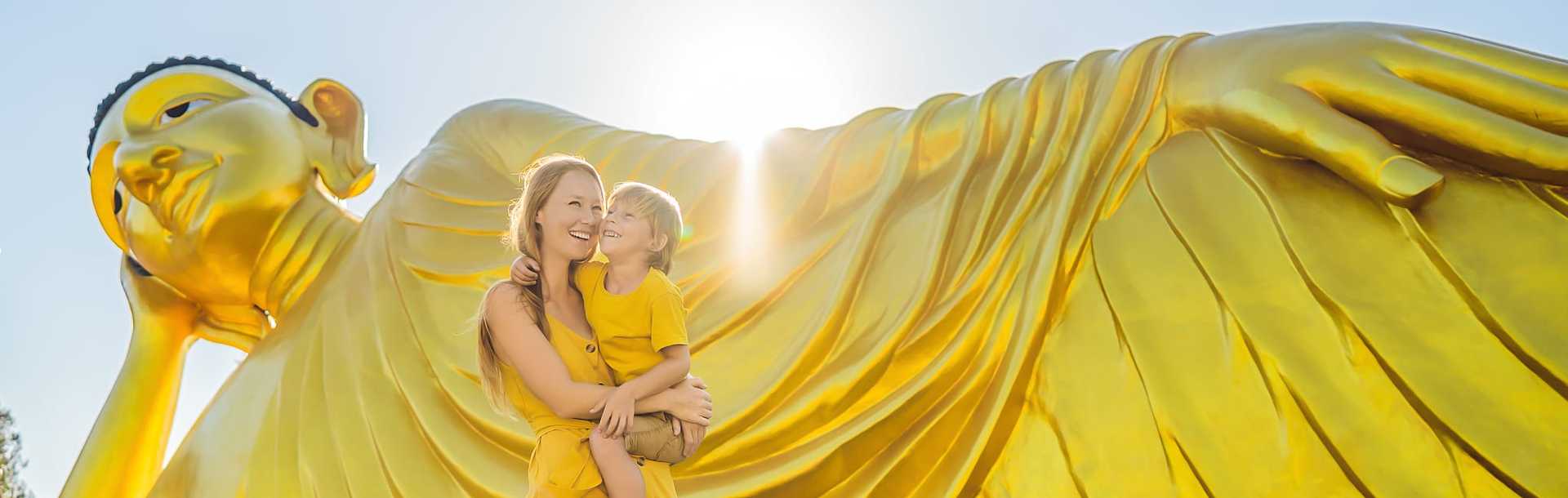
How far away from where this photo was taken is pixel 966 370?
1930 mm

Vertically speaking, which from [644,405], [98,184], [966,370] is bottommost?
[966,370]

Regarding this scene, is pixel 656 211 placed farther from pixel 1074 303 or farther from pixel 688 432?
pixel 1074 303

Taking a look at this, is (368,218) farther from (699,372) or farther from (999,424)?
(999,424)

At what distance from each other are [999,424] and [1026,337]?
133 mm

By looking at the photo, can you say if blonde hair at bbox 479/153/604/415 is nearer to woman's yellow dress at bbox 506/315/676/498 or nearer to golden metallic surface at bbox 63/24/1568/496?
woman's yellow dress at bbox 506/315/676/498

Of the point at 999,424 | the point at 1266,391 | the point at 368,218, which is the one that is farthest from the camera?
the point at 368,218

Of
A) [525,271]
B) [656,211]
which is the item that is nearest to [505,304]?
[525,271]

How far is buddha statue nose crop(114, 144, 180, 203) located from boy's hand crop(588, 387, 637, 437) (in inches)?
90.3

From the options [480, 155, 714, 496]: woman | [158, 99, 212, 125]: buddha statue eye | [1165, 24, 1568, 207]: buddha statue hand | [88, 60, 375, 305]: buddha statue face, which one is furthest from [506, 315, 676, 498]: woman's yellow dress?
[158, 99, 212, 125]: buddha statue eye

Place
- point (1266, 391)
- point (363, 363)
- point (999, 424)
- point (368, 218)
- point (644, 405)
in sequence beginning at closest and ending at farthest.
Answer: point (644, 405), point (1266, 391), point (999, 424), point (363, 363), point (368, 218)

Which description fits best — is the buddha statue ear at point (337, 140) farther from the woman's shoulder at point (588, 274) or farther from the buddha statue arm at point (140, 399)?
the woman's shoulder at point (588, 274)

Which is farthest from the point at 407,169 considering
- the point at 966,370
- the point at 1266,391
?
the point at 1266,391

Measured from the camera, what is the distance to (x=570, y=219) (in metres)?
0.97

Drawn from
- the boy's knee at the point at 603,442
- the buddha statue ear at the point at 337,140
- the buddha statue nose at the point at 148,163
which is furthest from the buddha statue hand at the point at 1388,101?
the buddha statue nose at the point at 148,163
